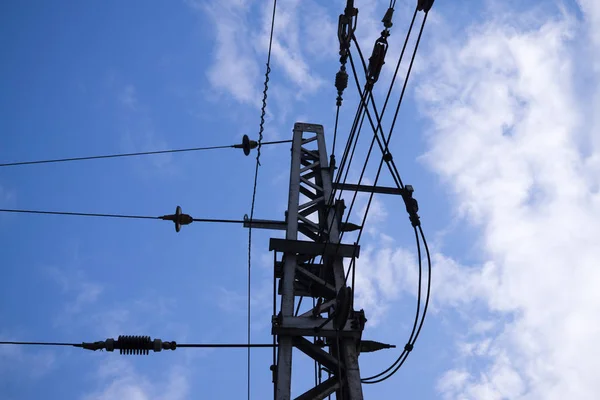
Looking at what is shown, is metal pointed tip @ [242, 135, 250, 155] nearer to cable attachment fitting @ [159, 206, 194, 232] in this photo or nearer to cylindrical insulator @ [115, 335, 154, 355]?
cable attachment fitting @ [159, 206, 194, 232]

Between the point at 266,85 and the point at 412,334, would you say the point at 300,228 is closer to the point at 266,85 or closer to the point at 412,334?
the point at 412,334

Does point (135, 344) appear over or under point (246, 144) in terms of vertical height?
under

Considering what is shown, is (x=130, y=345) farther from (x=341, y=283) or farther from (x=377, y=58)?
(x=377, y=58)

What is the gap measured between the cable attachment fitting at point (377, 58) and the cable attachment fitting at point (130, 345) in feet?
12.4

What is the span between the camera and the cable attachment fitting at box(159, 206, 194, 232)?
8.64 meters

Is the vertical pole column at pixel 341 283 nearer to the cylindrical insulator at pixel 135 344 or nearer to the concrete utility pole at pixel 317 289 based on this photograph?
the concrete utility pole at pixel 317 289

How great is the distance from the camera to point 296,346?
20.8ft

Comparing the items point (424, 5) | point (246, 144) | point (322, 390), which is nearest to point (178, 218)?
point (246, 144)

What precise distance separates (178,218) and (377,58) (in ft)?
14.6

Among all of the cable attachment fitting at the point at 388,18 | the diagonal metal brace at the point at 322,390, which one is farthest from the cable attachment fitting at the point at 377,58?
the diagonal metal brace at the point at 322,390

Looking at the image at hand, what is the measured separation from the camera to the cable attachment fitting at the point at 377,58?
17.2 feet

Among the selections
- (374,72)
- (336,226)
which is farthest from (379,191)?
(374,72)

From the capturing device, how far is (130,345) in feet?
22.0

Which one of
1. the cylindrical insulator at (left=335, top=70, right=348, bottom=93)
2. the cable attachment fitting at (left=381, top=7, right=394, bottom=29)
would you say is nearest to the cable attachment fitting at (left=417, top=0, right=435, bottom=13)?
the cable attachment fitting at (left=381, top=7, right=394, bottom=29)
